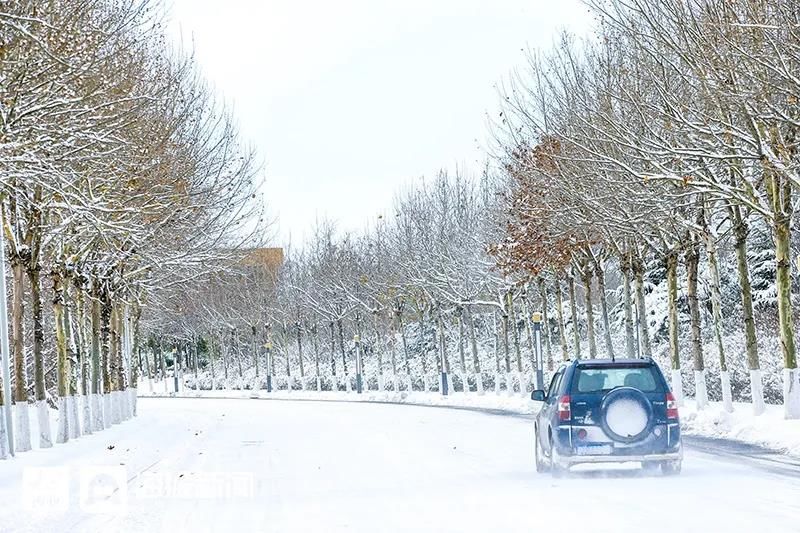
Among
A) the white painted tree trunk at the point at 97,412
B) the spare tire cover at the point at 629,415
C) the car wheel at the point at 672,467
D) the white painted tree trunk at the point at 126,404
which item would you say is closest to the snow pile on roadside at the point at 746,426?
the car wheel at the point at 672,467

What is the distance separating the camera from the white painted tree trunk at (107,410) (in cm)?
3584

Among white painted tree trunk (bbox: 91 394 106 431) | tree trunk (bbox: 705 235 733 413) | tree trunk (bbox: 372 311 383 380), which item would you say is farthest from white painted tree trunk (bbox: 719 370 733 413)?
tree trunk (bbox: 372 311 383 380)

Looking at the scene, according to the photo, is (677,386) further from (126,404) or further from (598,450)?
(126,404)

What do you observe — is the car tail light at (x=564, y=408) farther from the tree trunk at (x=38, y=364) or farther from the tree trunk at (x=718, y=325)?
the tree trunk at (x=38, y=364)

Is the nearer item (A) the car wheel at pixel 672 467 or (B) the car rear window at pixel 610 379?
(A) the car wheel at pixel 672 467

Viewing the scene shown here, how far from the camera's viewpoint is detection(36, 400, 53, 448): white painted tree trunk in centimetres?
2620

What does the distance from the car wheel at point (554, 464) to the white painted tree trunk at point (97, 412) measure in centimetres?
2085

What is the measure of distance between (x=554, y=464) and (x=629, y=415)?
1.17m

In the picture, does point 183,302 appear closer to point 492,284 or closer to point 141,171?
point 492,284

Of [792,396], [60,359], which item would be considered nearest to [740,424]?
[792,396]

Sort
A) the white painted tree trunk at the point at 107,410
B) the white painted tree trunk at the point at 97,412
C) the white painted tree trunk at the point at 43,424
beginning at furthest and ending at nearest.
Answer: the white painted tree trunk at the point at 107,410 < the white painted tree trunk at the point at 97,412 < the white painted tree trunk at the point at 43,424

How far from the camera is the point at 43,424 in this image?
26312 millimetres

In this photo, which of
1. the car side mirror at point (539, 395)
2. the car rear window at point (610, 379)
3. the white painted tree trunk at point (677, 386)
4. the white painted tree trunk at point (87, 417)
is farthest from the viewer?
the white painted tree trunk at point (87, 417)

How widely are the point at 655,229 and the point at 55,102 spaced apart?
51.0ft
